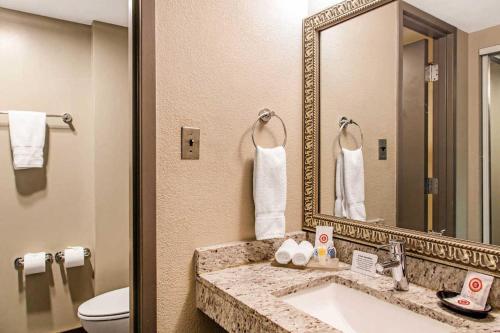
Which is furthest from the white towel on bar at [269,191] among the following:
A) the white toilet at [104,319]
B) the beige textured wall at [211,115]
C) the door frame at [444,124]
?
the white toilet at [104,319]

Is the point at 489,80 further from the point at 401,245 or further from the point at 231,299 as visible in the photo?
the point at 231,299

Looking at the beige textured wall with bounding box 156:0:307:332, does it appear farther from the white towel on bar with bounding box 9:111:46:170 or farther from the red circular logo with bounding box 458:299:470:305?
the white towel on bar with bounding box 9:111:46:170

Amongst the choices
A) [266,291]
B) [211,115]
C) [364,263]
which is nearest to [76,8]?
[211,115]

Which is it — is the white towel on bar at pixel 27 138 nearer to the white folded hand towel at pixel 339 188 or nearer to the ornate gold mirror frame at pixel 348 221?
the ornate gold mirror frame at pixel 348 221

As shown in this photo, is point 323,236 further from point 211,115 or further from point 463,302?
point 211,115

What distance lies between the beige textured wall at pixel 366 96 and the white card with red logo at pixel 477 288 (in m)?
0.29

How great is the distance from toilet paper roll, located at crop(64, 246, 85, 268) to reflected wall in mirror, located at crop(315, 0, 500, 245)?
1.85 metres

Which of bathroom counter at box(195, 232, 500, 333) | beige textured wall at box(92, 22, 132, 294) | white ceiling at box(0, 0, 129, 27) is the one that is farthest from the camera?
beige textured wall at box(92, 22, 132, 294)

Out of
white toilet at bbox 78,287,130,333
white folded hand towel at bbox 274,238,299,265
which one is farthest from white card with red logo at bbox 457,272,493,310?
white toilet at bbox 78,287,130,333

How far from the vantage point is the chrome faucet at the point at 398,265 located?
1.03 meters

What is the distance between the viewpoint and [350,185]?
1349 millimetres

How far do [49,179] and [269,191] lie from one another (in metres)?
1.86

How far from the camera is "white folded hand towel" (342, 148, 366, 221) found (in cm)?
130

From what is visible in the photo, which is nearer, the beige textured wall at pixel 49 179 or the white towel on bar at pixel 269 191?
the white towel on bar at pixel 269 191
